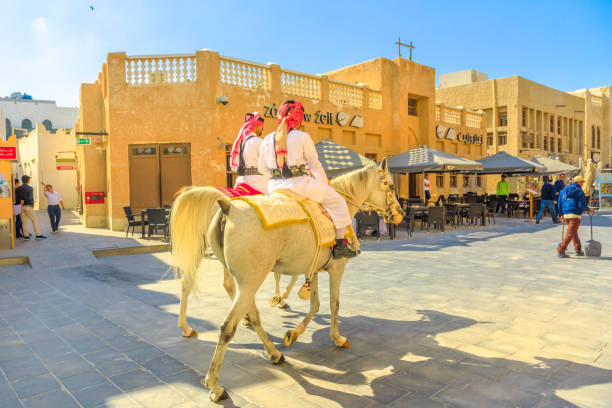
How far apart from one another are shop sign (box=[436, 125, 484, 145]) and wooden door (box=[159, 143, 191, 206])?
47.1 ft

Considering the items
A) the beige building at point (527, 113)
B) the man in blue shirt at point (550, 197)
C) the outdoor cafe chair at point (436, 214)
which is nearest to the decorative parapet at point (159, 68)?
the outdoor cafe chair at point (436, 214)

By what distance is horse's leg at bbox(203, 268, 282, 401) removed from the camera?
311 centimetres

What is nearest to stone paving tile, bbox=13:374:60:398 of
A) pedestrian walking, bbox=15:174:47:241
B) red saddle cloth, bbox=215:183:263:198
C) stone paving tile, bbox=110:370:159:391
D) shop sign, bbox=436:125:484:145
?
stone paving tile, bbox=110:370:159:391

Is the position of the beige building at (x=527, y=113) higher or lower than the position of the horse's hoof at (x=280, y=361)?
higher

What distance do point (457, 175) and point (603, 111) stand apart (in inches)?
1272

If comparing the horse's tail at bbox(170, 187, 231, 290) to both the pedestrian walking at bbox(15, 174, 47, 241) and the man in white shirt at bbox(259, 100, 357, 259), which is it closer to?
the man in white shirt at bbox(259, 100, 357, 259)

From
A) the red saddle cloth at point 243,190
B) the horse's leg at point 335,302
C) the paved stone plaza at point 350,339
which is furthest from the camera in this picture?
the red saddle cloth at point 243,190

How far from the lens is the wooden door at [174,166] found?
14.6 metres

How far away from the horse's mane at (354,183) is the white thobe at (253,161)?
98 centimetres

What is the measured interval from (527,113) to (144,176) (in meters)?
33.7

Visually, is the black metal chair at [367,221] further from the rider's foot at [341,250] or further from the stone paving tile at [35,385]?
the stone paving tile at [35,385]

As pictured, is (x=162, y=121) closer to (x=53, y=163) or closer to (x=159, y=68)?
(x=159, y=68)

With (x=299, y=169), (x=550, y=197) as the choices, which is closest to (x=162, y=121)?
(x=299, y=169)

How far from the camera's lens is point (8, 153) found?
35.7 ft
